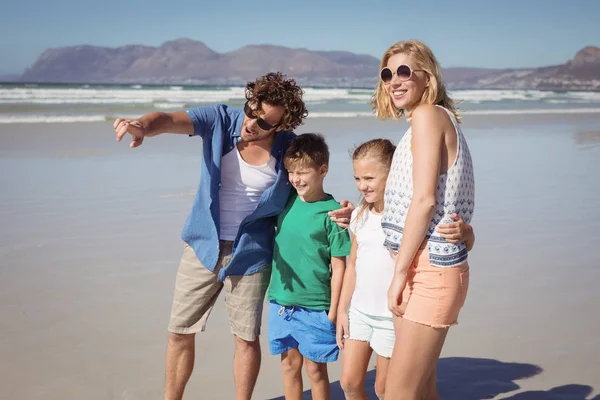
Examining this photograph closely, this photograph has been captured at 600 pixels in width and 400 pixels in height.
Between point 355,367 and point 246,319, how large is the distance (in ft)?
2.17

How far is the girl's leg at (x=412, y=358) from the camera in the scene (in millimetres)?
2312

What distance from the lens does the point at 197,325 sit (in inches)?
131

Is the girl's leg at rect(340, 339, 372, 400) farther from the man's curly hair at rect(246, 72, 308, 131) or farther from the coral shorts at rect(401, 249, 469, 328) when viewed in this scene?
the man's curly hair at rect(246, 72, 308, 131)

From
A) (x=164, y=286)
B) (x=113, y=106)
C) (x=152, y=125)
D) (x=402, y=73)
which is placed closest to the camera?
(x=402, y=73)

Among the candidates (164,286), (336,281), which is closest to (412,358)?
(336,281)

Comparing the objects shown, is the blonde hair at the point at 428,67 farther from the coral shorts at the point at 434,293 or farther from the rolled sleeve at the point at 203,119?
the rolled sleeve at the point at 203,119

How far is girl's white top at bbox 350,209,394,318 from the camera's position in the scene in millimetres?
2811

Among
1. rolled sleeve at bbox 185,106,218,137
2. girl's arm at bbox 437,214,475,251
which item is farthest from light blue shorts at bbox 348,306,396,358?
rolled sleeve at bbox 185,106,218,137

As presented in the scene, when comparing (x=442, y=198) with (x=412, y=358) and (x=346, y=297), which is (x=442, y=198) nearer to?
(x=412, y=358)

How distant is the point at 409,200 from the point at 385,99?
1.65ft

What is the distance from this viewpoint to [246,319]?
10.7 ft

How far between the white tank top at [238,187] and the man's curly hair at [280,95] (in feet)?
0.74

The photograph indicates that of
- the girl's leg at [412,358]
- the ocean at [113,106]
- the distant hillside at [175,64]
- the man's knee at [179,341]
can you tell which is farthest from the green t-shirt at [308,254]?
the distant hillside at [175,64]

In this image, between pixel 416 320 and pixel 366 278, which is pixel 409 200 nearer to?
pixel 416 320
